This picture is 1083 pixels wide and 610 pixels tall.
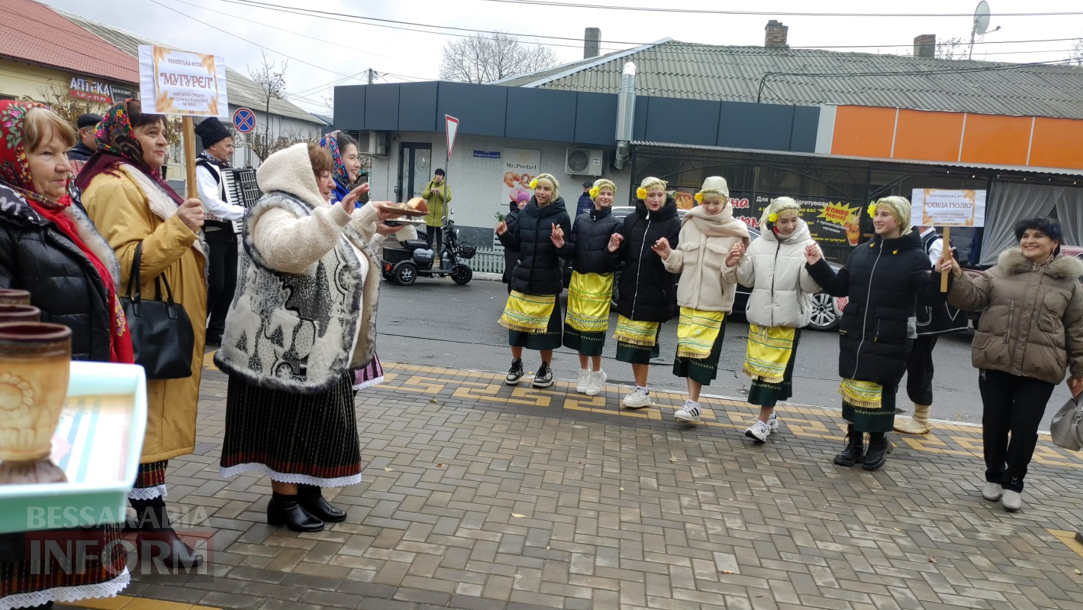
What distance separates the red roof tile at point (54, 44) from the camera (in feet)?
68.4

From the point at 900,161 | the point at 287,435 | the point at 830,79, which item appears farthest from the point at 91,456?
the point at 830,79

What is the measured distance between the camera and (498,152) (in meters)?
18.4

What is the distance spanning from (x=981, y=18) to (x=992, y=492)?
21.1 m

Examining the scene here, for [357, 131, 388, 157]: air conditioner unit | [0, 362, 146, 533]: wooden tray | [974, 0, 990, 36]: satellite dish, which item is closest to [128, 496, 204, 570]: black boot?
[0, 362, 146, 533]: wooden tray

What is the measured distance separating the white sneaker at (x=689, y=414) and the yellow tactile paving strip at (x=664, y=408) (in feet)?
0.62

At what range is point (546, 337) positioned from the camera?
21.6 feet

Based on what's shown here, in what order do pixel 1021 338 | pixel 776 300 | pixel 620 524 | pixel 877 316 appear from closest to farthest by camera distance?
pixel 620 524 < pixel 1021 338 < pixel 877 316 < pixel 776 300

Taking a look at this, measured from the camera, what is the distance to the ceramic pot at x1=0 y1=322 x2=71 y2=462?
4.52 ft

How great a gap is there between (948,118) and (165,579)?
60.3 ft

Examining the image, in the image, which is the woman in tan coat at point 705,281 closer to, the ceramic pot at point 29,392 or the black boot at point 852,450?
the black boot at point 852,450

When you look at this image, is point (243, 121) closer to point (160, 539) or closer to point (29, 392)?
point (160, 539)

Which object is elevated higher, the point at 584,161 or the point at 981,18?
the point at 981,18

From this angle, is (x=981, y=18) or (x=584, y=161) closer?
(x=584, y=161)

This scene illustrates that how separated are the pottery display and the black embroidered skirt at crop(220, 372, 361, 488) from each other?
1.92 m
